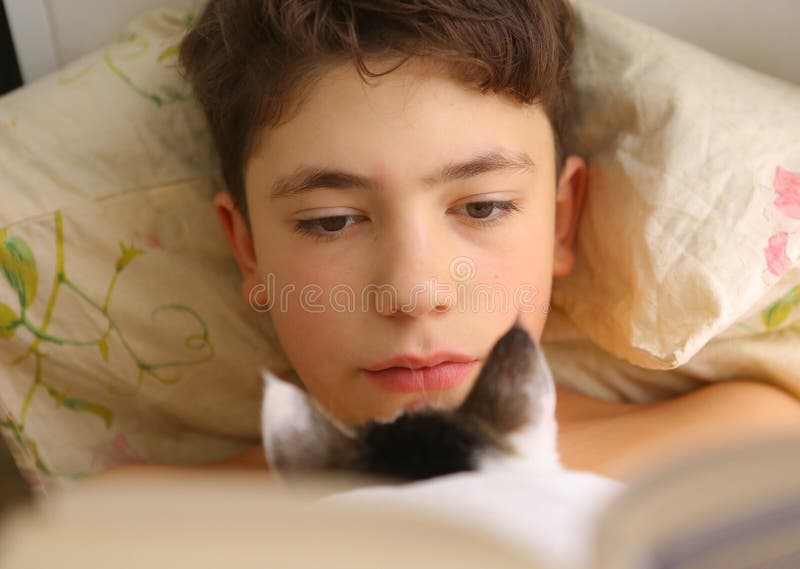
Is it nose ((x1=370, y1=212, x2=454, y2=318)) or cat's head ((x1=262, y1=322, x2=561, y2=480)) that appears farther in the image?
nose ((x1=370, y1=212, x2=454, y2=318))

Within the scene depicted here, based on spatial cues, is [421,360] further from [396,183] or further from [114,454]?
[114,454]

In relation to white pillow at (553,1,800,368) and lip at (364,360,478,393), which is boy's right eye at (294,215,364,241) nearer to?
lip at (364,360,478,393)

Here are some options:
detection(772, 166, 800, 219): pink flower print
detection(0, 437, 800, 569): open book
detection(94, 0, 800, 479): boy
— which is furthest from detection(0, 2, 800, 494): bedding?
detection(0, 437, 800, 569): open book

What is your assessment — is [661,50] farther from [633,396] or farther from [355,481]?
[355,481]

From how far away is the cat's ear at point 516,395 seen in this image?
531mm

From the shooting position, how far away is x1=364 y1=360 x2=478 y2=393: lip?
0.73 metres

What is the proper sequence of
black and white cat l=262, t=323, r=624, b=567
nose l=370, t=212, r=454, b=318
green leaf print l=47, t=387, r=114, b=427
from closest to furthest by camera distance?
black and white cat l=262, t=323, r=624, b=567 < nose l=370, t=212, r=454, b=318 < green leaf print l=47, t=387, r=114, b=427

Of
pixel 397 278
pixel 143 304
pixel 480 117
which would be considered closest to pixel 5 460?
pixel 143 304

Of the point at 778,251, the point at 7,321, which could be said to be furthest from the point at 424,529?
the point at 7,321

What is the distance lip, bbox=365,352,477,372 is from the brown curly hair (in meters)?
0.26

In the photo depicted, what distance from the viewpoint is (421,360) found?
0.73m

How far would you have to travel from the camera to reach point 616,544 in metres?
0.33

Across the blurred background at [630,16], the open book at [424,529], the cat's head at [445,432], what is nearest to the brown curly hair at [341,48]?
the blurred background at [630,16]

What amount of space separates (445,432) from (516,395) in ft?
0.19
